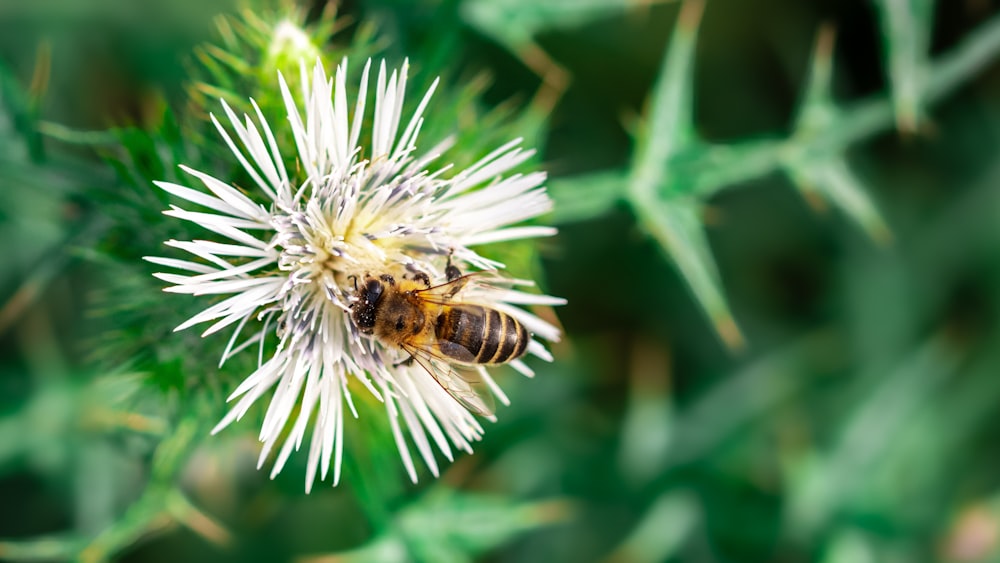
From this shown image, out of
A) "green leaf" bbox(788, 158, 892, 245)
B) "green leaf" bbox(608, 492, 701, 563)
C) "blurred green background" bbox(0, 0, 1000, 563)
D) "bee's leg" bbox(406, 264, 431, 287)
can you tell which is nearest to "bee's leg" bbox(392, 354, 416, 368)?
"bee's leg" bbox(406, 264, 431, 287)

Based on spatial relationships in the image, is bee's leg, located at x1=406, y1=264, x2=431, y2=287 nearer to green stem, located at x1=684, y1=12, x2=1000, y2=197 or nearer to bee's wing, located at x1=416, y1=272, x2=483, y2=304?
bee's wing, located at x1=416, y1=272, x2=483, y2=304

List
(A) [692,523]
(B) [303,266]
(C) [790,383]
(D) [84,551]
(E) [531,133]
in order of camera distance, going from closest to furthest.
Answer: (B) [303,266] → (D) [84,551] → (E) [531,133] → (A) [692,523] → (C) [790,383]

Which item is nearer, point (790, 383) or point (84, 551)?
point (84, 551)

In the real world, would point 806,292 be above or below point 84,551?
above

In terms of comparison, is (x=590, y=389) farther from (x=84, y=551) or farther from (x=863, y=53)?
(x=84, y=551)

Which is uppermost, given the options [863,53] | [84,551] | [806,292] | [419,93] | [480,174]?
[863,53]

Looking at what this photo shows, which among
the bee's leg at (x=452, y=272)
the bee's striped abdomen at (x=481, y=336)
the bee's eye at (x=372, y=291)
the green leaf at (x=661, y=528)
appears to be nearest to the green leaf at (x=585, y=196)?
the bee's leg at (x=452, y=272)

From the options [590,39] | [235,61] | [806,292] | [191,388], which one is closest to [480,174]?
[235,61]
